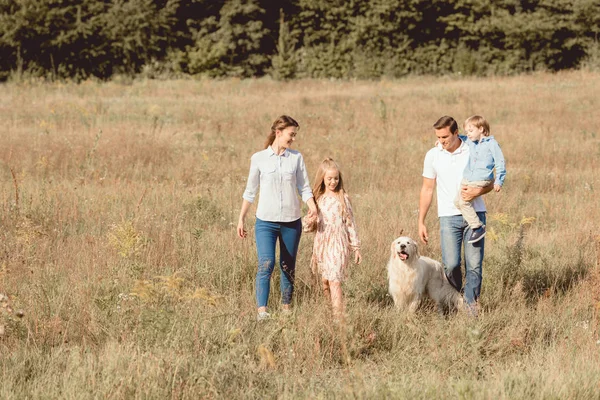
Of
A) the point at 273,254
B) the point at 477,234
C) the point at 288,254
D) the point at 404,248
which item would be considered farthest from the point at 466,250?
the point at 273,254

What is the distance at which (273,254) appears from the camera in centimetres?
608

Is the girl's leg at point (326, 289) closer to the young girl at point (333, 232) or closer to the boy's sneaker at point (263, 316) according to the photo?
the young girl at point (333, 232)

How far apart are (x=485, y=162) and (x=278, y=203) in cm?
174

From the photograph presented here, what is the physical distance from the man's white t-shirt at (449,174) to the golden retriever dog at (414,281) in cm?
46

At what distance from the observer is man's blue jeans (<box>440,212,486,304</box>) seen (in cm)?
606

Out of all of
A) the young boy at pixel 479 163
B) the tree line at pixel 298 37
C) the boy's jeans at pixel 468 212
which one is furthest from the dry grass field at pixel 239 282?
the tree line at pixel 298 37

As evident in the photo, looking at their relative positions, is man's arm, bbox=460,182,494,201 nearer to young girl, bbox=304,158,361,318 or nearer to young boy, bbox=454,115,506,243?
young boy, bbox=454,115,506,243

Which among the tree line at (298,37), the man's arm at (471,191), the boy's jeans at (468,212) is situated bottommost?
the boy's jeans at (468,212)

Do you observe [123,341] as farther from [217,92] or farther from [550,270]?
[217,92]

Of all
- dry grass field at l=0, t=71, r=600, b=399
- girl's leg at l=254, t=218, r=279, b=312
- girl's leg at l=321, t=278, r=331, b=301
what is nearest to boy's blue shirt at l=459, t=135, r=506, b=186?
dry grass field at l=0, t=71, r=600, b=399

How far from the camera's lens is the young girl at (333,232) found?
604 centimetres

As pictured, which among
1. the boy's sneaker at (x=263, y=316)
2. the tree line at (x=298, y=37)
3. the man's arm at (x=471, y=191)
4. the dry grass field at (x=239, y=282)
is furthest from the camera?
the tree line at (x=298, y=37)

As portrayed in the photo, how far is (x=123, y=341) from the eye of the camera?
16.1ft

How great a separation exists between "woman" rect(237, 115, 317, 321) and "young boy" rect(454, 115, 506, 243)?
1.28 m
